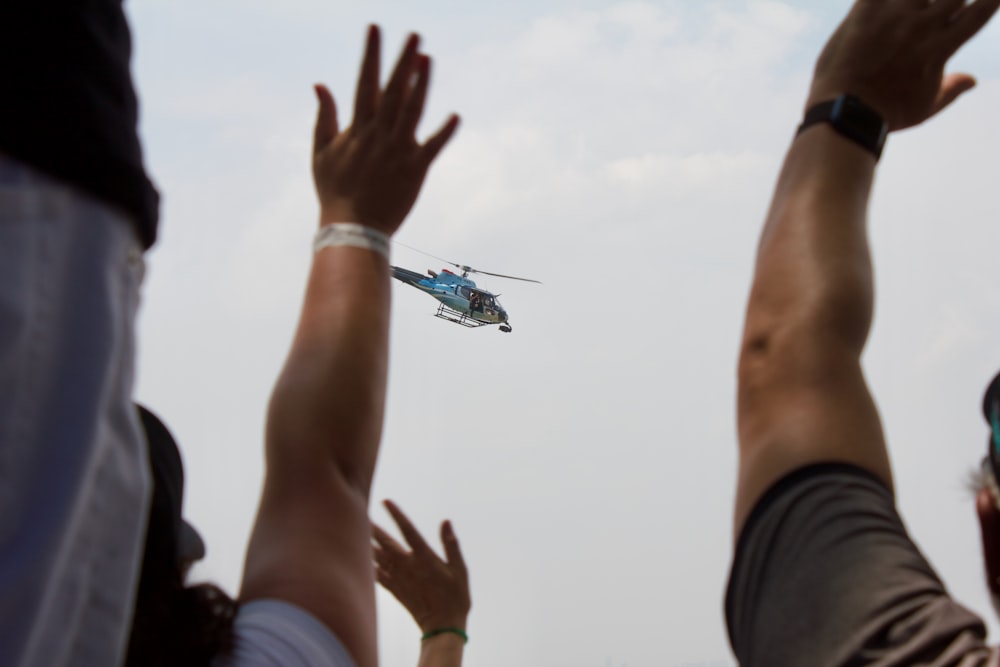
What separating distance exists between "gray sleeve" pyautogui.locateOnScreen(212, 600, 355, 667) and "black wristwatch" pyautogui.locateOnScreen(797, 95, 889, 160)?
988 millimetres

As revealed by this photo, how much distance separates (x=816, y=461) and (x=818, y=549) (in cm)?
11

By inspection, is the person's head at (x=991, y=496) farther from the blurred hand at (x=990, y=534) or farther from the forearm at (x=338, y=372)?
the forearm at (x=338, y=372)

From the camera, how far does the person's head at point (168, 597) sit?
913mm

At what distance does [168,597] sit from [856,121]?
3.64 ft

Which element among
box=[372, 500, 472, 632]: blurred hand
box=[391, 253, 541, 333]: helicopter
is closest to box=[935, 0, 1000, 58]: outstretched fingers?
box=[372, 500, 472, 632]: blurred hand

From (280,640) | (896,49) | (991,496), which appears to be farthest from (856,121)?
(280,640)

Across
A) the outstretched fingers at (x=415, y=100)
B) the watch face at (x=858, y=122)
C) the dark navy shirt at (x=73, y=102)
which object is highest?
the outstretched fingers at (x=415, y=100)

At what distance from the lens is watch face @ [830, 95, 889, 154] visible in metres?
1.35

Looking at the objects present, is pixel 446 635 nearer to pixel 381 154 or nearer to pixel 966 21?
pixel 381 154

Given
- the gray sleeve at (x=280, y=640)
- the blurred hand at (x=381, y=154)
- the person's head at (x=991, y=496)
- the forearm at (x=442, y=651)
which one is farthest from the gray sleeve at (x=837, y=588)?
the forearm at (x=442, y=651)

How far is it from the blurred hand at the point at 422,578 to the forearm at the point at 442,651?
43 millimetres

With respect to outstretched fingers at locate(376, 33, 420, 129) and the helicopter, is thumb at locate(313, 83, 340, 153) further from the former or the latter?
the helicopter

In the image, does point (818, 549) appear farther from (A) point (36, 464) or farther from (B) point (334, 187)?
(B) point (334, 187)

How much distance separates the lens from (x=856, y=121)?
135 cm
